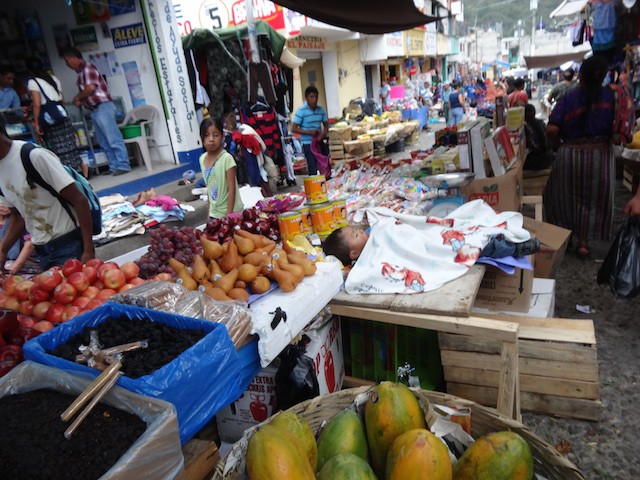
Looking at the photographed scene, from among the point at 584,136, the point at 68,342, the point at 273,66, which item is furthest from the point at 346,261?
the point at 273,66

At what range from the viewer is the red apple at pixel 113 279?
6.91 feet

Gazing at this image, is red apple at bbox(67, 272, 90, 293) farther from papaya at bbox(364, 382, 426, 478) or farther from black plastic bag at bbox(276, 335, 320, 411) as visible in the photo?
papaya at bbox(364, 382, 426, 478)

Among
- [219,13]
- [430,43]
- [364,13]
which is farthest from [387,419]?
[430,43]

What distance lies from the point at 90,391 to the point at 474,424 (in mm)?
1301

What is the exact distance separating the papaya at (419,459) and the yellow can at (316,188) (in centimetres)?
201

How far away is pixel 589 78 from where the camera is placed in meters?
4.14

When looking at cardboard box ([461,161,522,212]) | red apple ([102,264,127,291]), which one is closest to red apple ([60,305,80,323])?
red apple ([102,264,127,291])

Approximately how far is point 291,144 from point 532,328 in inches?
262

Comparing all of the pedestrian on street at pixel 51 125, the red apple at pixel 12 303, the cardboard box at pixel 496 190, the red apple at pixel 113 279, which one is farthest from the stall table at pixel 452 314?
the pedestrian on street at pixel 51 125

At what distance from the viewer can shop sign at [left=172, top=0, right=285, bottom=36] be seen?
998 cm

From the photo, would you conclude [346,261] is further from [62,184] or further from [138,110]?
[138,110]

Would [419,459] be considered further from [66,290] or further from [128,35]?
[128,35]

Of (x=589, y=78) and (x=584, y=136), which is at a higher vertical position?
(x=589, y=78)

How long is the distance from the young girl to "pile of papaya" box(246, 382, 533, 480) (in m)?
2.72
